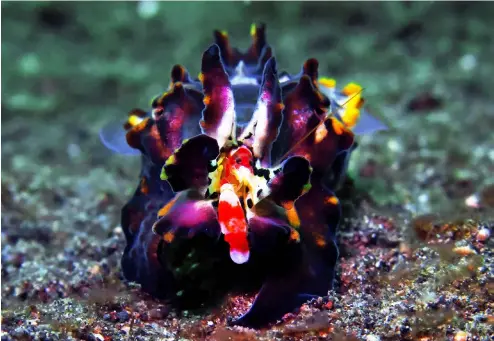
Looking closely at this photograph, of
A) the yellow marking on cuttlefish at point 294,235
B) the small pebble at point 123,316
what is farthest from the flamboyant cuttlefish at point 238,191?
the small pebble at point 123,316

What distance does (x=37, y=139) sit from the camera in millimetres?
7613

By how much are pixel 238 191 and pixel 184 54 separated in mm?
7011

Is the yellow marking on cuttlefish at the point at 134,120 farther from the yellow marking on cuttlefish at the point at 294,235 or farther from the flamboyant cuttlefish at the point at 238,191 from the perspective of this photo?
the yellow marking on cuttlefish at the point at 294,235

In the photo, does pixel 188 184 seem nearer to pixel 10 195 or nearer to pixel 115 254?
pixel 115 254

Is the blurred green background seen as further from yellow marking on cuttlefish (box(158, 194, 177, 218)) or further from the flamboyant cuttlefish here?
yellow marking on cuttlefish (box(158, 194, 177, 218))

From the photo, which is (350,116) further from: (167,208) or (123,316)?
(123,316)

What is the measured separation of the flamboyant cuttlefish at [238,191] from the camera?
269 cm

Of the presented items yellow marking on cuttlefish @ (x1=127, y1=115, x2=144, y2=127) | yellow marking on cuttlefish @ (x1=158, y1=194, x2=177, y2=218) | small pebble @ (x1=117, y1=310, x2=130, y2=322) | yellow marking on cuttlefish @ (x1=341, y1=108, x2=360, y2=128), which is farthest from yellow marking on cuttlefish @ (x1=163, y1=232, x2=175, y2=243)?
yellow marking on cuttlefish @ (x1=341, y1=108, x2=360, y2=128)

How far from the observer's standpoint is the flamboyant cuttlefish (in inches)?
106

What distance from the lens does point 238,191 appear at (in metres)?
2.66

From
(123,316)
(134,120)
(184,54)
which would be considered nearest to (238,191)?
(123,316)

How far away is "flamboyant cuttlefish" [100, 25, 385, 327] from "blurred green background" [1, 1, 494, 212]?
3760 millimetres

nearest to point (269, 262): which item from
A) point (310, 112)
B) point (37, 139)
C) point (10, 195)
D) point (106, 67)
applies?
point (310, 112)

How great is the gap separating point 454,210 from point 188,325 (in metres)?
2.49
